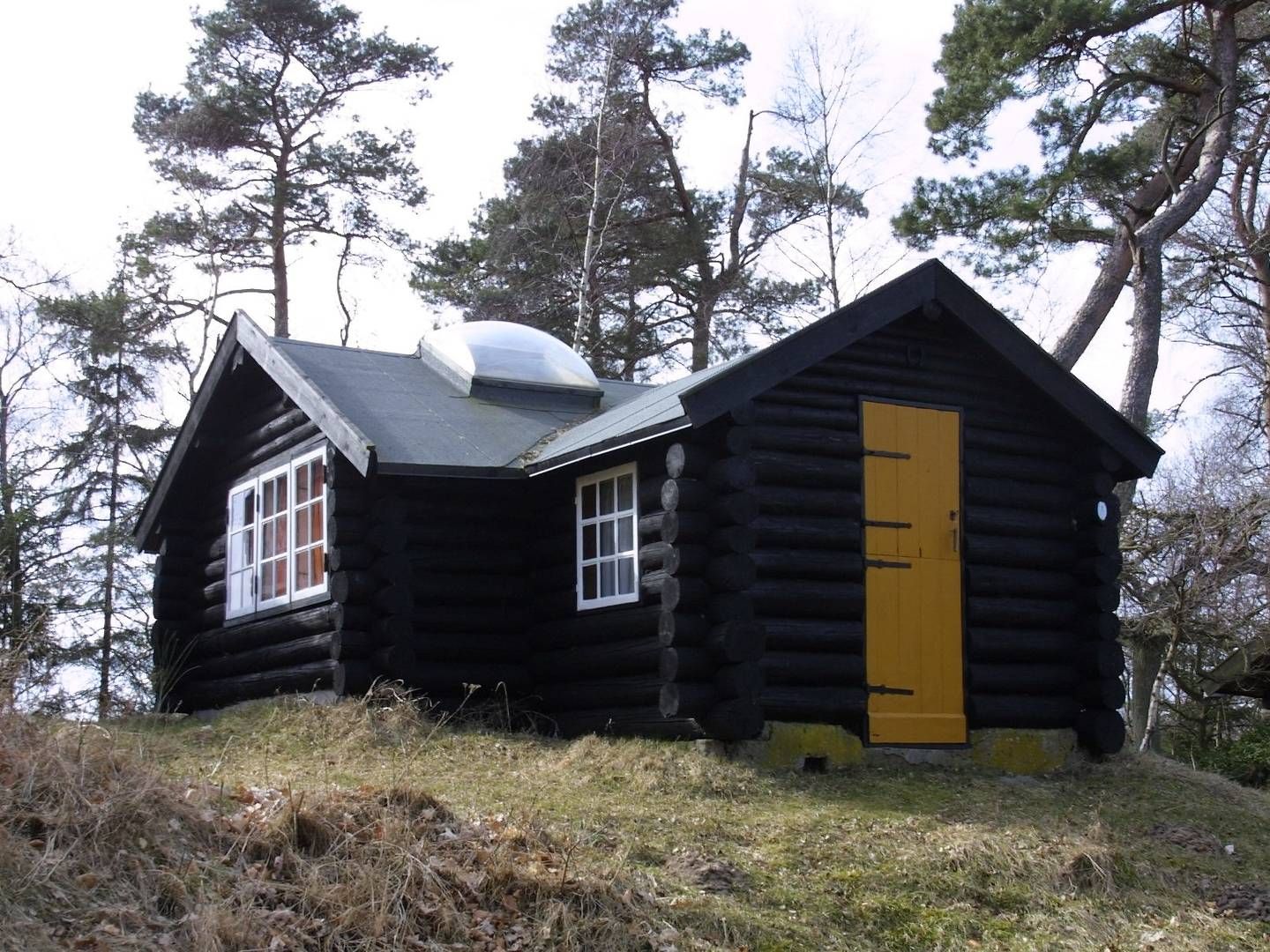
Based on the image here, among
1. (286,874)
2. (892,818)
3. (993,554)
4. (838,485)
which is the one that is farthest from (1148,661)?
(286,874)

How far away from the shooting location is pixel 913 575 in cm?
1248

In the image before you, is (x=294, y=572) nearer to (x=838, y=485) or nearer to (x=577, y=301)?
(x=838, y=485)

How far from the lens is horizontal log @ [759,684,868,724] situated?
11.5 m

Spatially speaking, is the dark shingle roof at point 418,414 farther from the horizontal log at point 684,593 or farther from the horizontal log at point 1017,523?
the horizontal log at point 1017,523

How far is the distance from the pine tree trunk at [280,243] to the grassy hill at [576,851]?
17524 millimetres

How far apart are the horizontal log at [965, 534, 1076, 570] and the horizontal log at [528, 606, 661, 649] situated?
3.00 meters

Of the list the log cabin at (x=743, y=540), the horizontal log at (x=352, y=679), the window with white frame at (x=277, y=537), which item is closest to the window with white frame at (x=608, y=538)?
the log cabin at (x=743, y=540)

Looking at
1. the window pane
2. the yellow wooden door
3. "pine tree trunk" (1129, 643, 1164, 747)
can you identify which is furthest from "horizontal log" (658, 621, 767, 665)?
"pine tree trunk" (1129, 643, 1164, 747)

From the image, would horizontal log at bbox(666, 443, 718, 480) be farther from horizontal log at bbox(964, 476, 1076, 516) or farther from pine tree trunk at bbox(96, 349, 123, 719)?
pine tree trunk at bbox(96, 349, 123, 719)

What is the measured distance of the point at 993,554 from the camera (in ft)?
42.4

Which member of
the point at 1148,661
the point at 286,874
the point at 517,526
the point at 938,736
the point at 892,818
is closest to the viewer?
the point at 286,874

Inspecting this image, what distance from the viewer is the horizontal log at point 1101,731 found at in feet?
42.1

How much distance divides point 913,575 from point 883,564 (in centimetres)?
36

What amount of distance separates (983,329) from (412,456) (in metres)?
5.33
